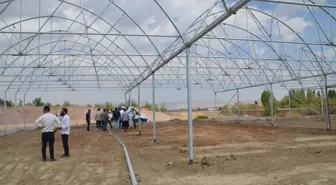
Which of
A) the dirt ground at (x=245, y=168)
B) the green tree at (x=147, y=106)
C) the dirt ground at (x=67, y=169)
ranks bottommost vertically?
the dirt ground at (x=67, y=169)

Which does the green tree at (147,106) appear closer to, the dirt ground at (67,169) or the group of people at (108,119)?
the group of people at (108,119)

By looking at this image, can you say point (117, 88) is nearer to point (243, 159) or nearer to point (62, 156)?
point (62, 156)

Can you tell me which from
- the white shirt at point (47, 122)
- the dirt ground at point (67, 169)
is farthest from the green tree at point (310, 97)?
the white shirt at point (47, 122)

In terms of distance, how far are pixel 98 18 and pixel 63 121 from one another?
5.21 meters

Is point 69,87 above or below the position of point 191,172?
above

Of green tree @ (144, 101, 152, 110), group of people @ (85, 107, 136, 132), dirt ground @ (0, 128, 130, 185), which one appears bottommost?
dirt ground @ (0, 128, 130, 185)

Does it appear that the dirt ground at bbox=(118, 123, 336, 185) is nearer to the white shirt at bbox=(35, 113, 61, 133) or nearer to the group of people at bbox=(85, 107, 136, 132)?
the white shirt at bbox=(35, 113, 61, 133)

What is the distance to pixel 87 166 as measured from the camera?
9602 millimetres

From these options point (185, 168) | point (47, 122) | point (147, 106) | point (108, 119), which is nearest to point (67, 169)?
point (47, 122)

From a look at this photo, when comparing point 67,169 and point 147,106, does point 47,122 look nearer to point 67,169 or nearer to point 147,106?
point 67,169

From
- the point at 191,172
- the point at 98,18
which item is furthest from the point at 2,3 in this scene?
the point at 191,172

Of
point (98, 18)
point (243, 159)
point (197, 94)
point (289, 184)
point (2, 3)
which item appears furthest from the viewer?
point (197, 94)

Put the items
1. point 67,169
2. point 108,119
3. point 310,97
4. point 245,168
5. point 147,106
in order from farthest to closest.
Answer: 1. point 147,106
2. point 310,97
3. point 108,119
4. point 67,169
5. point 245,168

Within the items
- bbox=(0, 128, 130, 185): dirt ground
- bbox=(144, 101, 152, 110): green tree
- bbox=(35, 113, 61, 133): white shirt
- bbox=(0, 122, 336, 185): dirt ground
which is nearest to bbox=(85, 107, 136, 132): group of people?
bbox=(0, 128, 130, 185): dirt ground
